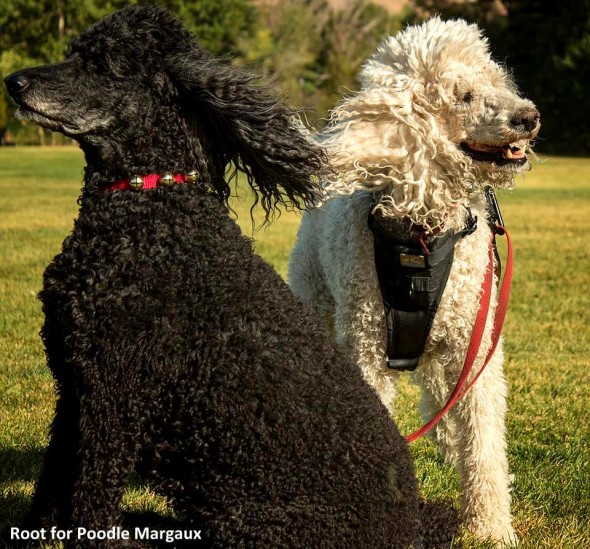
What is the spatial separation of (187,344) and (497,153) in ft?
5.66

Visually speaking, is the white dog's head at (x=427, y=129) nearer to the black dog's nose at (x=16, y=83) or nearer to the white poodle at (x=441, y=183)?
the white poodle at (x=441, y=183)

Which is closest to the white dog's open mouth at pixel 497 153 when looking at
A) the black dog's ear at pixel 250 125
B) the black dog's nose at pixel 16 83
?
the black dog's ear at pixel 250 125

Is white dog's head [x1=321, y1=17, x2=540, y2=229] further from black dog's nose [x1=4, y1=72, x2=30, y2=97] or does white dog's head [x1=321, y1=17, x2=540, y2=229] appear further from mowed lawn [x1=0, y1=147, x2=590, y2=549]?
black dog's nose [x1=4, y1=72, x2=30, y2=97]

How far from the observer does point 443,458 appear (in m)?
4.52

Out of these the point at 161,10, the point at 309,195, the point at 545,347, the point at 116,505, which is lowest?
the point at 545,347

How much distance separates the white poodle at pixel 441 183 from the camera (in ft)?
12.1

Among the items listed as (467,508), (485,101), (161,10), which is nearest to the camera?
(161,10)

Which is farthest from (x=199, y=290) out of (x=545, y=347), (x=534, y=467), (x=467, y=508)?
(x=545, y=347)

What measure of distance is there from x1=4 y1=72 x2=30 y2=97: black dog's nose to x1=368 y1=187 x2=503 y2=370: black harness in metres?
1.74

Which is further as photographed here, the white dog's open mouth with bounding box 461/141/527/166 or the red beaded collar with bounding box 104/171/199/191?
the white dog's open mouth with bounding box 461/141/527/166

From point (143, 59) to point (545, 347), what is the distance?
16.9 ft

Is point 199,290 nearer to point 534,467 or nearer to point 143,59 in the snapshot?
point 143,59

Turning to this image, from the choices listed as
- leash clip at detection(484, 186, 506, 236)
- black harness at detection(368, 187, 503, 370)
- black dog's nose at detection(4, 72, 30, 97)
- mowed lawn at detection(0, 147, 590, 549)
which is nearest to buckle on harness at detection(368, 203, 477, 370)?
black harness at detection(368, 187, 503, 370)

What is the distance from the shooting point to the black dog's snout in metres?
3.49
